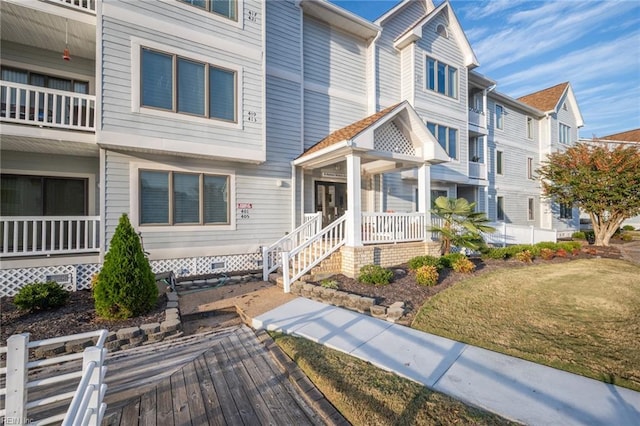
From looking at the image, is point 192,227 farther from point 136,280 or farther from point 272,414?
point 272,414

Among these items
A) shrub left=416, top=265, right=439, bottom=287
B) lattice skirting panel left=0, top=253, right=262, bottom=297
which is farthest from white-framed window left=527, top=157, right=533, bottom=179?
lattice skirting panel left=0, top=253, right=262, bottom=297

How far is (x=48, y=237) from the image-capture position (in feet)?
26.7

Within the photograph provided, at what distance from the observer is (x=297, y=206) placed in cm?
1047

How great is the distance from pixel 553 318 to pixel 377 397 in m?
4.08

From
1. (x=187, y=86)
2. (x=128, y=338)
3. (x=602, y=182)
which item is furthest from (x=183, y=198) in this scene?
(x=602, y=182)

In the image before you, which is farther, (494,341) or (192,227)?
(192,227)

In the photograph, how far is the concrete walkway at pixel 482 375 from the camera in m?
2.81

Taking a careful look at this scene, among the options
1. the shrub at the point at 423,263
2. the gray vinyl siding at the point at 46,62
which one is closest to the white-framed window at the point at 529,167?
the shrub at the point at 423,263

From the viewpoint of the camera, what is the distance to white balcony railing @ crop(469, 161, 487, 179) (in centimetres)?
1570

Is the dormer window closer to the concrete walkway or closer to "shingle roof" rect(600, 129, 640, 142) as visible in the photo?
the concrete walkway

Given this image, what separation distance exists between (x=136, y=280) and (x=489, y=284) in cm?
782

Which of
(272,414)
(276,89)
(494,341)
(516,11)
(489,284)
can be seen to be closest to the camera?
(272,414)

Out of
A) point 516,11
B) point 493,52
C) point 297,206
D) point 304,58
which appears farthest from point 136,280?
point 493,52

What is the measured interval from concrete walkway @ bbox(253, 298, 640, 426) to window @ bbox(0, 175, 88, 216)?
7.64 m
